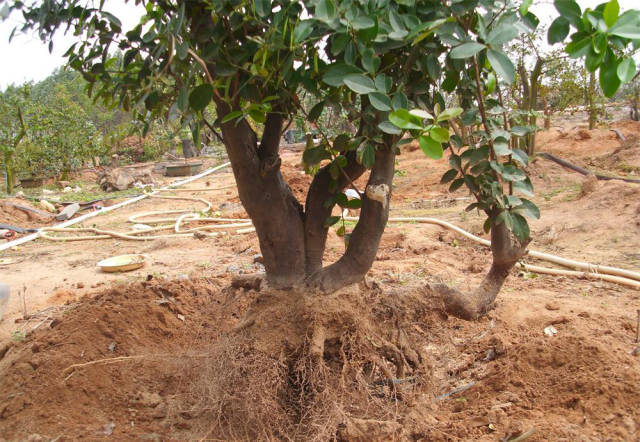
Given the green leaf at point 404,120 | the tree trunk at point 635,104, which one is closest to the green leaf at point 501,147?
the green leaf at point 404,120

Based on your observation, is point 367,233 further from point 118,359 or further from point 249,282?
point 118,359

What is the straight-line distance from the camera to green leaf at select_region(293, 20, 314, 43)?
118 cm

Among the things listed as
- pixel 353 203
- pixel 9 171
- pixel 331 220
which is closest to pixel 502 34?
pixel 353 203

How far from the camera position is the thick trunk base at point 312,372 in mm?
1855

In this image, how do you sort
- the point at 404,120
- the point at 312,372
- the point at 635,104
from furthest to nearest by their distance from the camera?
the point at 635,104
the point at 312,372
the point at 404,120

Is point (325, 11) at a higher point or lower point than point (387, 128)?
higher

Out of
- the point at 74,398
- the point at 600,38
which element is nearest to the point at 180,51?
the point at 600,38

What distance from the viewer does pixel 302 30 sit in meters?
1.18

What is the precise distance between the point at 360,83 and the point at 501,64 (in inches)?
13.4

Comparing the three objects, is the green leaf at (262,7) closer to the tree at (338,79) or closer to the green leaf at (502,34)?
the tree at (338,79)

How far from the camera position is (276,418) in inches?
73.9

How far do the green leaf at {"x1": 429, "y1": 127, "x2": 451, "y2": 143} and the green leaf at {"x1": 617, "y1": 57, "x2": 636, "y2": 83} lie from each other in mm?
372

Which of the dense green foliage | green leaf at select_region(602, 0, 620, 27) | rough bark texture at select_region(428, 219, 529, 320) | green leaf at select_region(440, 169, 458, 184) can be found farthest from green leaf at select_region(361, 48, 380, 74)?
rough bark texture at select_region(428, 219, 529, 320)

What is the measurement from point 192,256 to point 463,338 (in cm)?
316
